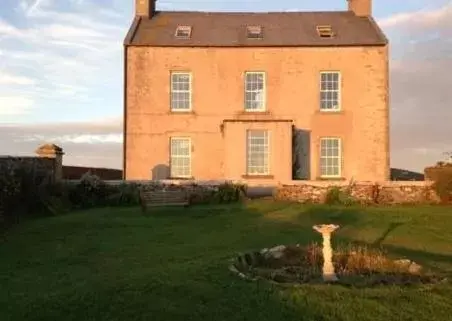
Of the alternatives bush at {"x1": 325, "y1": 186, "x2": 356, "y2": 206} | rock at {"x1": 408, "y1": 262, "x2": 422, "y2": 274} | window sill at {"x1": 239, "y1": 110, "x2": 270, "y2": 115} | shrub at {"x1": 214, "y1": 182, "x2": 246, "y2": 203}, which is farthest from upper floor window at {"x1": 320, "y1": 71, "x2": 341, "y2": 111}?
rock at {"x1": 408, "y1": 262, "x2": 422, "y2": 274}

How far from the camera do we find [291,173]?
3027cm

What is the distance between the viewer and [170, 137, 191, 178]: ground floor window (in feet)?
105

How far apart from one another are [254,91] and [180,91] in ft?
12.7

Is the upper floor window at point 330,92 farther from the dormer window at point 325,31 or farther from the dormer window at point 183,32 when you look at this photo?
the dormer window at point 183,32

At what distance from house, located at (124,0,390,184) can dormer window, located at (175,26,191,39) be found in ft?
2.25

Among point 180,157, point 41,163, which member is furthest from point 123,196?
point 180,157

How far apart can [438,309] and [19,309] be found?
236 inches

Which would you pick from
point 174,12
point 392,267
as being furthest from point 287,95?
point 392,267

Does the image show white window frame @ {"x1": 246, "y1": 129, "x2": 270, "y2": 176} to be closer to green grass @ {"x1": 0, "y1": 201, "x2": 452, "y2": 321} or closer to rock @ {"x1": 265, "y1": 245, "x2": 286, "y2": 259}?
green grass @ {"x1": 0, "y1": 201, "x2": 452, "y2": 321}

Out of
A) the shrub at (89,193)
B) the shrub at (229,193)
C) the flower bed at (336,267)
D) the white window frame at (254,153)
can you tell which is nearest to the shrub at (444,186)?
the shrub at (229,193)

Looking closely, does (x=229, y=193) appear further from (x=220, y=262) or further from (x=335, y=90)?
(x=220, y=262)

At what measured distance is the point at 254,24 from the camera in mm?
34594

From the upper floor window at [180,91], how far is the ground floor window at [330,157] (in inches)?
288

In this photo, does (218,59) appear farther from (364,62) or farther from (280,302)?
(280,302)
